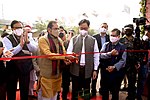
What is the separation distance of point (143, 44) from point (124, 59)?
1.77 feet

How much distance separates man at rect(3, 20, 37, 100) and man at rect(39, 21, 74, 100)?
1.40 ft

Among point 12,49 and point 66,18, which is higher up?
point 66,18

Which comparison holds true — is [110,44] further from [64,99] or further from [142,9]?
[142,9]

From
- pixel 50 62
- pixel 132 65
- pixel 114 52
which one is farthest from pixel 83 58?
pixel 132 65

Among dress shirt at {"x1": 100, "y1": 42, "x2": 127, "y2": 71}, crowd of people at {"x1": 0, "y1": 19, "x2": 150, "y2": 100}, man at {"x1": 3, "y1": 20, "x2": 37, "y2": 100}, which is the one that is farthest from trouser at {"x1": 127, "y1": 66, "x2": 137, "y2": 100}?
man at {"x1": 3, "y1": 20, "x2": 37, "y2": 100}

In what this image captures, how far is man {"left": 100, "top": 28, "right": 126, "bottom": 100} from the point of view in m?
3.86

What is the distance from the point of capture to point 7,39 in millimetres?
3535

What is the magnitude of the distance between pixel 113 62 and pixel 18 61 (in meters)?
1.64

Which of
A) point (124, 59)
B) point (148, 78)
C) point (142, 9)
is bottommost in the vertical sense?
point (148, 78)

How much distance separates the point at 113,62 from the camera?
391cm

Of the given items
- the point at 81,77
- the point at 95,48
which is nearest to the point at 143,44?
the point at 95,48

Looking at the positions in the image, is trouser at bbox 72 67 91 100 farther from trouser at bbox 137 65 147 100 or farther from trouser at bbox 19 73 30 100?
trouser at bbox 137 65 147 100

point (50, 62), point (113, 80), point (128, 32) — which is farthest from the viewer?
point (128, 32)

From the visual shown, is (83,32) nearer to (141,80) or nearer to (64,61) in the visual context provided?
(64,61)
